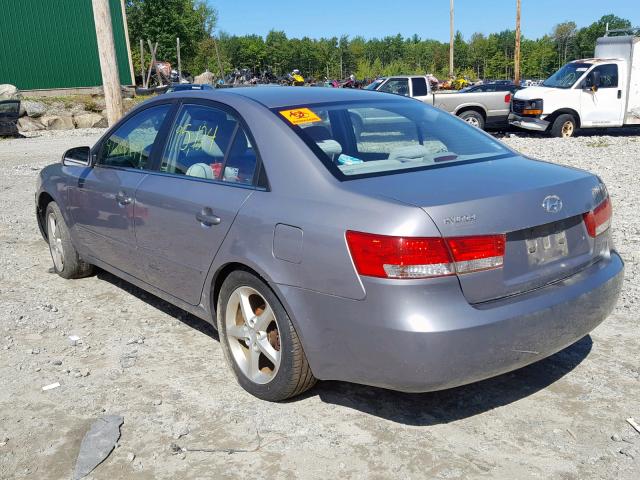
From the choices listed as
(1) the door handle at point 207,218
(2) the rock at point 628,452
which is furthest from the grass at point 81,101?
(2) the rock at point 628,452

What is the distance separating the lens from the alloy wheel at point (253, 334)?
11.2 feet

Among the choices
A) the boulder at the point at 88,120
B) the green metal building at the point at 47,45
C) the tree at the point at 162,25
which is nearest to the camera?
A: the boulder at the point at 88,120

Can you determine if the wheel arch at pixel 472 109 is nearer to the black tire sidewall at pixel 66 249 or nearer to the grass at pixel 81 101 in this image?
the grass at pixel 81 101

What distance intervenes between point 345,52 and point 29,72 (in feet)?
310

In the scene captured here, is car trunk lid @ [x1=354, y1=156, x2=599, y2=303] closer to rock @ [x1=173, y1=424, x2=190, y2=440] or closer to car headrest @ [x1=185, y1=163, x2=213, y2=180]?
→ car headrest @ [x1=185, y1=163, x2=213, y2=180]

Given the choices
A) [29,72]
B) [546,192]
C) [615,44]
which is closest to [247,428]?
[546,192]

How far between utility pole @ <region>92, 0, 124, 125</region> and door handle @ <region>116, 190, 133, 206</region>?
7.15m

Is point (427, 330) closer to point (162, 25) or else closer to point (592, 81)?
point (592, 81)

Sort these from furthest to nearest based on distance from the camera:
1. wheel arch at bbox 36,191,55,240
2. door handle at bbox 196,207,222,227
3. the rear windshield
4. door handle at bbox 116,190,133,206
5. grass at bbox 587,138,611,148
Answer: grass at bbox 587,138,611,148, wheel arch at bbox 36,191,55,240, door handle at bbox 116,190,133,206, door handle at bbox 196,207,222,227, the rear windshield

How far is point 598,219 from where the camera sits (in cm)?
336

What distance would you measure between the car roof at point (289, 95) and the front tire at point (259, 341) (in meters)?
1.04

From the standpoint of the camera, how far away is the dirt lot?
2.94 m

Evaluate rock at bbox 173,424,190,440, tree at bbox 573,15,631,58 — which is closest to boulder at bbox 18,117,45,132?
rock at bbox 173,424,190,440

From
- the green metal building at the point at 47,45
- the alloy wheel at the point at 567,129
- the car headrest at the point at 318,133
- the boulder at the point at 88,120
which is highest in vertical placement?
the green metal building at the point at 47,45
